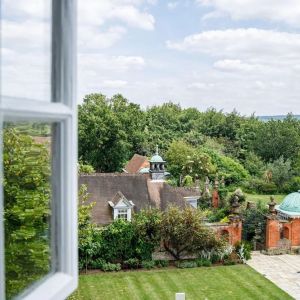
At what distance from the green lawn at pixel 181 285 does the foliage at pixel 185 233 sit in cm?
67

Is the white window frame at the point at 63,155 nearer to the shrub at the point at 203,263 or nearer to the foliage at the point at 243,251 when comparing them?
the shrub at the point at 203,263

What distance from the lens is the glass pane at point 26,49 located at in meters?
1.01

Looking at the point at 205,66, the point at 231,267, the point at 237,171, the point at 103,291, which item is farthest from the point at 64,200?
the point at 205,66

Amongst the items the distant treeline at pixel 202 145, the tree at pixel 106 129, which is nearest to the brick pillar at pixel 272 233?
the distant treeline at pixel 202 145

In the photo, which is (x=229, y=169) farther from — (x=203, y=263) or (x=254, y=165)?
(x=203, y=263)

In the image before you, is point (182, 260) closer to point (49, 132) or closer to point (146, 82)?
point (49, 132)

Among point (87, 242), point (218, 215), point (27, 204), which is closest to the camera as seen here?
point (27, 204)

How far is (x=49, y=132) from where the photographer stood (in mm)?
1205

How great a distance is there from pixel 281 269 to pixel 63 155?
12.0 meters

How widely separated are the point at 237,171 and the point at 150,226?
45.1 feet

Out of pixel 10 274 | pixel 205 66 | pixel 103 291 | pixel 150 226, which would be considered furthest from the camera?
pixel 205 66

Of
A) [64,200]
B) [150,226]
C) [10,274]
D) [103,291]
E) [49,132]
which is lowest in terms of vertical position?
[103,291]

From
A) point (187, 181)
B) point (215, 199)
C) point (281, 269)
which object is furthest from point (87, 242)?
point (187, 181)

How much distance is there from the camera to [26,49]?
1.08 m
